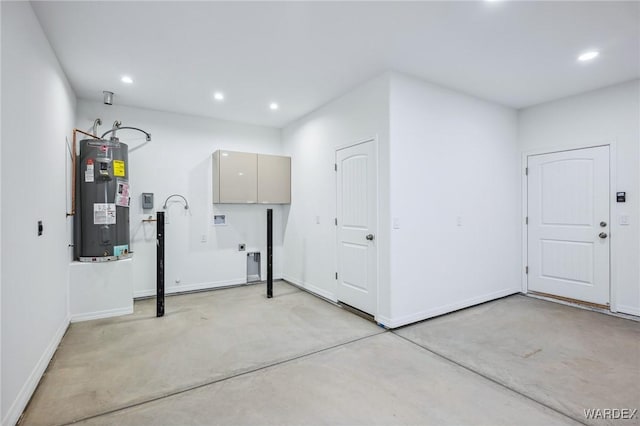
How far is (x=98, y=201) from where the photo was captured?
3547 mm

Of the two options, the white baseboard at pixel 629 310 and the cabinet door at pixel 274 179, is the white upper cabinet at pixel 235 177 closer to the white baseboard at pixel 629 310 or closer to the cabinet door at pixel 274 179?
the cabinet door at pixel 274 179

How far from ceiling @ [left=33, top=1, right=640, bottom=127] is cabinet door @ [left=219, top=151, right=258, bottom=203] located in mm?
1024

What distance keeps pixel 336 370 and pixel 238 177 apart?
3257mm

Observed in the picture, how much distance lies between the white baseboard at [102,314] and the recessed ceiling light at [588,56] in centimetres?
557

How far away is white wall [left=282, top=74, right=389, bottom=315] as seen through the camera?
337 centimetres

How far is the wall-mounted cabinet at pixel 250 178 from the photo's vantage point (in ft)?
15.5

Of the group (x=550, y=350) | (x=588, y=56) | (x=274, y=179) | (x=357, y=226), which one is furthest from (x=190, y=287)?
(x=588, y=56)

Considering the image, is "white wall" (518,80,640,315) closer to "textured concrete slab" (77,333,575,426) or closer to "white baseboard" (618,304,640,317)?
"white baseboard" (618,304,640,317)

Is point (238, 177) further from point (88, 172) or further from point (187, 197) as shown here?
point (88, 172)

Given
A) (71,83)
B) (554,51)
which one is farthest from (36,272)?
(554,51)

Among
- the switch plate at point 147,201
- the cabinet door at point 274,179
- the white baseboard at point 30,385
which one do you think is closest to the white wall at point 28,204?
the white baseboard at point 30,385

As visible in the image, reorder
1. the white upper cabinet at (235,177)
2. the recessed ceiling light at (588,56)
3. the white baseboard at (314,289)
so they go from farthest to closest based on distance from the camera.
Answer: the white upper cabinet at (235,177), the white baseboard at (314,289), the recessed ceiling light at (588,56)

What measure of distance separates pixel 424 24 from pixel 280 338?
9.97 feet

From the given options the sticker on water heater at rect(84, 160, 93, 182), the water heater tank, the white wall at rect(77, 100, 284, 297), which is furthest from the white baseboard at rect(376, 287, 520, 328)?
the sticker on water heater at rect(84, 160, 93, 182)
